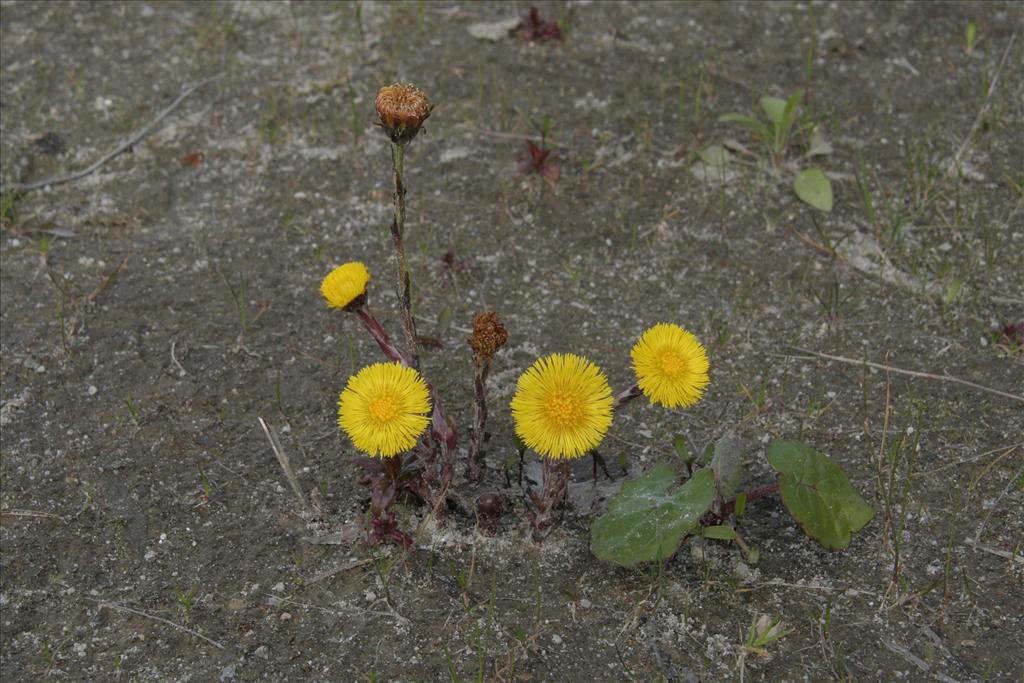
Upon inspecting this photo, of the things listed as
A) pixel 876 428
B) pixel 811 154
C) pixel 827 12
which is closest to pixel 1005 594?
pixel 876 428

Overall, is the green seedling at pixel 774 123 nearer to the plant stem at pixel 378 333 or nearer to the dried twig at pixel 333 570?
the plant stem at pixel 378 333

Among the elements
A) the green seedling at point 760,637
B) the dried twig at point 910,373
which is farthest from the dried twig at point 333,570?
the dried twig at point 910,373

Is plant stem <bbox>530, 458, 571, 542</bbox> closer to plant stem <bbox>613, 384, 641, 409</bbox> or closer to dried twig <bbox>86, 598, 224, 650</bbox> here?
plant stem <bbox>613, 384, 641, 409</bbox>

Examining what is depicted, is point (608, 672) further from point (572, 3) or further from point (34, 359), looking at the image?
point (572, 3)

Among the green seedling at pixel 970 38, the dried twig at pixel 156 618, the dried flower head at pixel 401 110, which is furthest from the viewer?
the green seedling at pixel 970 38

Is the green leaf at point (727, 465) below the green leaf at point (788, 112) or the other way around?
below

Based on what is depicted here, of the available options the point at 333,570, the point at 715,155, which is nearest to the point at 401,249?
the point at 333,570
